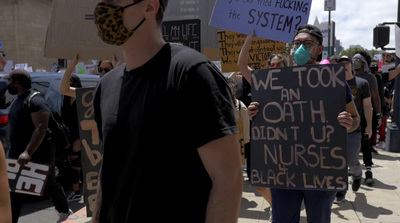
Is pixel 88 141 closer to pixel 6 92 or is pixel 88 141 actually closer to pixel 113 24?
pixel 6 92

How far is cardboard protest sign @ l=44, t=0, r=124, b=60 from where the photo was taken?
3.64 m

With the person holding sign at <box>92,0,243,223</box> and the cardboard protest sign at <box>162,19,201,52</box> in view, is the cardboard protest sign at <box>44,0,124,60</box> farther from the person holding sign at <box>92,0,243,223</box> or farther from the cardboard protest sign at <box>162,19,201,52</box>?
the cardboard protest sign at <box>162,19,201,52</box>

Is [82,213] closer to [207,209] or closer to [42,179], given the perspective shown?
[42,179]

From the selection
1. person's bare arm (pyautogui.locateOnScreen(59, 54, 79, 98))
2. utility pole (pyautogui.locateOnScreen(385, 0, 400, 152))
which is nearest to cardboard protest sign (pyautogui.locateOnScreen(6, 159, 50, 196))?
person's bare arm (pyautogui.locateOnScreen(59, 54, 79, 98))

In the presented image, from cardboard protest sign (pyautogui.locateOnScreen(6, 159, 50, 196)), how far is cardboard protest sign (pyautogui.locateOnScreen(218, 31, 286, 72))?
3.86m

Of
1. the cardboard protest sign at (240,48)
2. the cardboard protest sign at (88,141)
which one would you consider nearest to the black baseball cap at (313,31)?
the cardboard protest sign at (88,141)

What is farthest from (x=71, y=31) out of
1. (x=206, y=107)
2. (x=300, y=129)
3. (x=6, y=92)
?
(x=6, y=92)

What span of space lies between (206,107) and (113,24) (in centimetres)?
56

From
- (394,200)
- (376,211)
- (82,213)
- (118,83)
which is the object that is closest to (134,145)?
(118,83)

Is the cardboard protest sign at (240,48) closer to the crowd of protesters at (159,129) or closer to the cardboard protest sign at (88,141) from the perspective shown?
the cardboard protest sign at (88,141)

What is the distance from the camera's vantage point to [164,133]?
1.54 m

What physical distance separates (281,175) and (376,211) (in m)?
2.71

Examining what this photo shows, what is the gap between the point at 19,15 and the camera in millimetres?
29406

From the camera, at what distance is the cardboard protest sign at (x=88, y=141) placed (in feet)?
13.2
